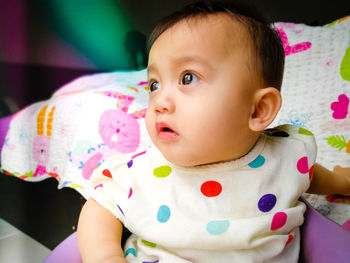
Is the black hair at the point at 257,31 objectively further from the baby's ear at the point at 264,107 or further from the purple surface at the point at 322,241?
the purple surface at the point at 322,241

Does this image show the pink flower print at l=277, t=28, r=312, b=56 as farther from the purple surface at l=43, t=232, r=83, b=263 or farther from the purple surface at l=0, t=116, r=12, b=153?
the purple surface at l=0, t=116, r=12, b=153

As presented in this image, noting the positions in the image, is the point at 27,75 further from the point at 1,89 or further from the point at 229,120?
the point at 229,120

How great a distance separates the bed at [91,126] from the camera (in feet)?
2.77

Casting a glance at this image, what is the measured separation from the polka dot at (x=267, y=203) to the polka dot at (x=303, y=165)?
0.08 metres

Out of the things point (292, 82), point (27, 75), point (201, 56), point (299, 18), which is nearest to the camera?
point (201, 56)

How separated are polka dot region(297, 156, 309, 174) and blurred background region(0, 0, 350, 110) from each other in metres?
0.84

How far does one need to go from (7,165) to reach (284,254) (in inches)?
44.3

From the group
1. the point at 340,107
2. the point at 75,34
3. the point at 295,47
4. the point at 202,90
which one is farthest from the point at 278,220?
the point at 75,34

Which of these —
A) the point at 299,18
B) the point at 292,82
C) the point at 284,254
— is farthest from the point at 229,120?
the point at 299,18

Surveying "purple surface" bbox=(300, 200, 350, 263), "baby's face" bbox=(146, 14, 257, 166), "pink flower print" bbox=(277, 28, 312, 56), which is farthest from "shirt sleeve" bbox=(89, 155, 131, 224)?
"pink flower print" bbox=(277, 28, 312, 56)

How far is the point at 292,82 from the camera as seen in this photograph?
39.2 inches

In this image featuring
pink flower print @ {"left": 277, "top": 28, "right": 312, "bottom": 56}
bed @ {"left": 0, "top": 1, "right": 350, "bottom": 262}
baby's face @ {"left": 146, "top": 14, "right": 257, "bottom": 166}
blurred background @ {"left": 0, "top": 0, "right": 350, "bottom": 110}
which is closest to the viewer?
baby's face @ {"left": 146, "top": 14, "right": 257, "bottom": 166}

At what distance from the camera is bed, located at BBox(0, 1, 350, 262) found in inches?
33.3

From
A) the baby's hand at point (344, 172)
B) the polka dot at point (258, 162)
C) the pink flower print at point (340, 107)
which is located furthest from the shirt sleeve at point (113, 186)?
the pink flower print at point (340, 107)
